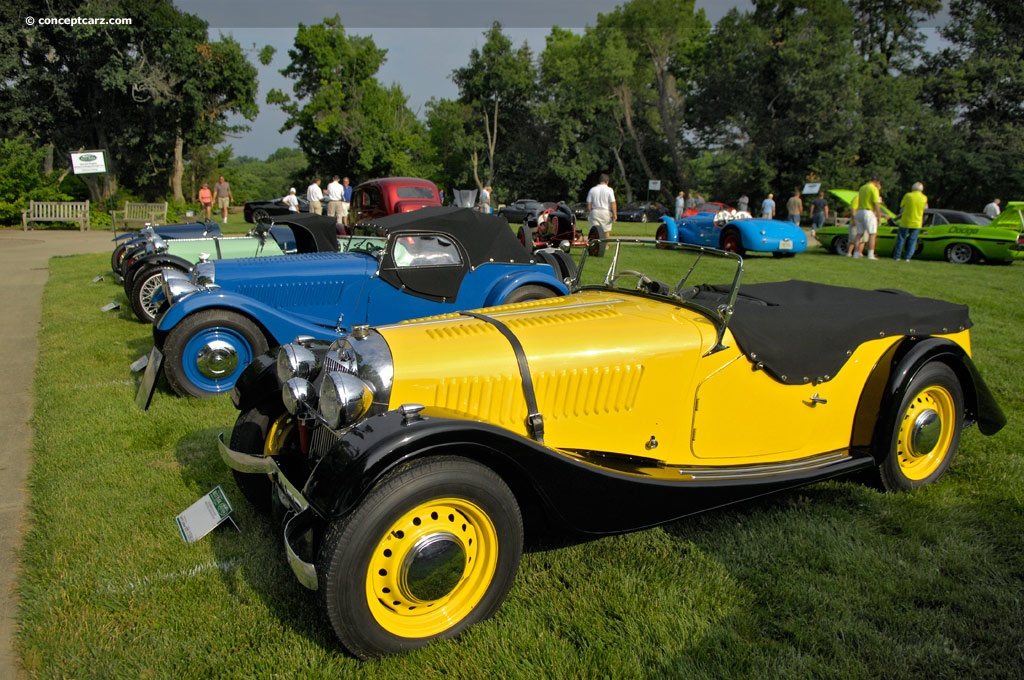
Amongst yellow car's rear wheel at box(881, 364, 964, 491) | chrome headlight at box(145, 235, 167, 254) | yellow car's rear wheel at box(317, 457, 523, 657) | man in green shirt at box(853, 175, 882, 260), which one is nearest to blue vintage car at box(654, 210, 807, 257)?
man in green shirt at box(853, 175, 882, 260)

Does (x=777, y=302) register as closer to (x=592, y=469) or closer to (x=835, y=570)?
(x=835, y=570)

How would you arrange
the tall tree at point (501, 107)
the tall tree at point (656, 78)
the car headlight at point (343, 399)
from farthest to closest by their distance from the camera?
the tall tree at point (501, 107), the tall tree at point (656, 78), the car headlight at point (343, 399)

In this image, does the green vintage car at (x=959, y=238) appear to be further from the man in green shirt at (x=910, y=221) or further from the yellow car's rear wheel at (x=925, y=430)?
the yellow car's rear wheel at (x=925, y=430)

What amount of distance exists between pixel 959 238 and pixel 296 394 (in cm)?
1665

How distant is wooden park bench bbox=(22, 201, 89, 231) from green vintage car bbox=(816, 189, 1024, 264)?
902 inches

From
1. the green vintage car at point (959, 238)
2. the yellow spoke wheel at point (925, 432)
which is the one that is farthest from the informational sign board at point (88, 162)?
the yellow spoke wheel at point (925, 432)

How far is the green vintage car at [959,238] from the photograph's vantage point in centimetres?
1428

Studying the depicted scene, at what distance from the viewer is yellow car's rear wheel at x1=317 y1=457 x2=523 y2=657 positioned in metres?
2.22

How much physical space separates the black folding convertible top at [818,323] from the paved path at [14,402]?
3.39 meters

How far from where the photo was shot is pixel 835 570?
293 cm

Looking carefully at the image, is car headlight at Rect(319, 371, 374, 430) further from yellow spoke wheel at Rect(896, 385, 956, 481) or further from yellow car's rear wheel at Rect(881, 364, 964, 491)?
yellow spoke wheel at Rect(896, 385, 956, 481)

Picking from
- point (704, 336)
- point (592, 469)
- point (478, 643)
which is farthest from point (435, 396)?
point (704, 336)

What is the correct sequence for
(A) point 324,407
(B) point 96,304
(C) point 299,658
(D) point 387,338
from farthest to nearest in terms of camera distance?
(B) point 96,304 → (D) point 387,338 → (A) point 324,407 → (C) point 299,658

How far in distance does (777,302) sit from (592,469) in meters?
1.91
